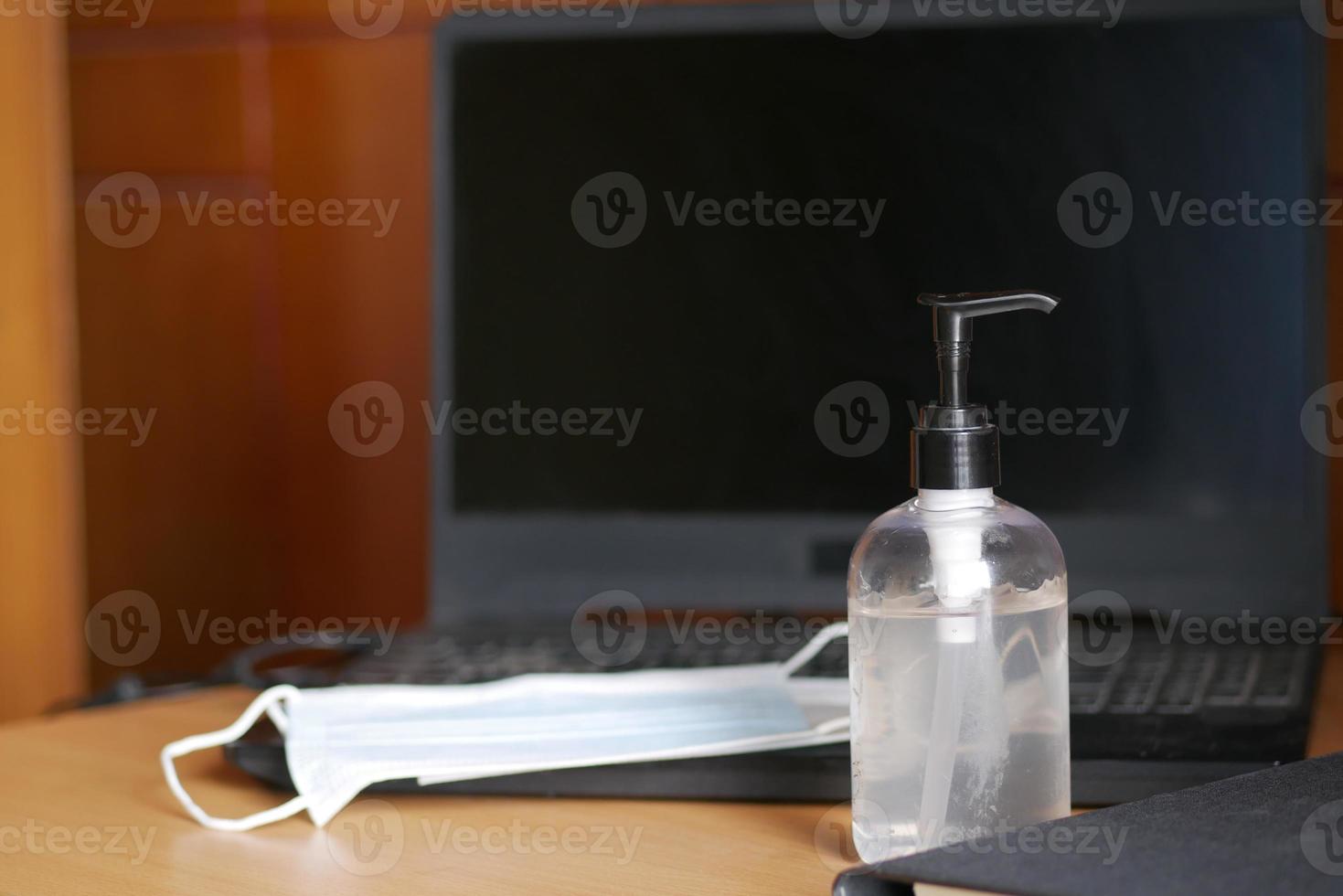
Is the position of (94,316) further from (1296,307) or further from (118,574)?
(1296,307)

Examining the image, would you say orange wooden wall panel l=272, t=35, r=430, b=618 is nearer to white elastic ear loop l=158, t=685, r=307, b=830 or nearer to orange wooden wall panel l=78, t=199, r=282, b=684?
orange wooden wall panel l=78, t=199, r=282, b=684

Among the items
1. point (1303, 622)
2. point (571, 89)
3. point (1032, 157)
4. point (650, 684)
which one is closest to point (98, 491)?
point (571, 89)

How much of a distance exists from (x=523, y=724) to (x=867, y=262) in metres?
0.35

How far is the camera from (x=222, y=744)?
2.07 feet

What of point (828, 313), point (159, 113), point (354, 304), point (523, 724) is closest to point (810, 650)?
point (523, 724)

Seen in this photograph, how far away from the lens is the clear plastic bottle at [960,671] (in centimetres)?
44

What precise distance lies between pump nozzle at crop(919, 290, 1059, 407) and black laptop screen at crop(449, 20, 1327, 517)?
0.34m

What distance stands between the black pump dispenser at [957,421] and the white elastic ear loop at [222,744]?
0.27 metres

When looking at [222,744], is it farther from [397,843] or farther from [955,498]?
[955,498]

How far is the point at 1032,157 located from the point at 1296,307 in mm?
163

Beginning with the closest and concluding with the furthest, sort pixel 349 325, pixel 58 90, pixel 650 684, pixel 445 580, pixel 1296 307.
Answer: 1. pixel 650 684
2. pixel 1296 307
3. pixel 445 580
4. pixel 58 90
5. pixel 349 325

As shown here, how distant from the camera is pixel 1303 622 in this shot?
0.75 metres

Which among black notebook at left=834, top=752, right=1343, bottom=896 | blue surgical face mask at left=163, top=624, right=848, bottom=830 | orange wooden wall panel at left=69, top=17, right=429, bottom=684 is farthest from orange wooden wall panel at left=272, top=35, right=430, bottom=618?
black notebook at left=834, top=752, right=1343, bottom=896

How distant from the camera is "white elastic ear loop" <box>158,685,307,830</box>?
1.72 feet
